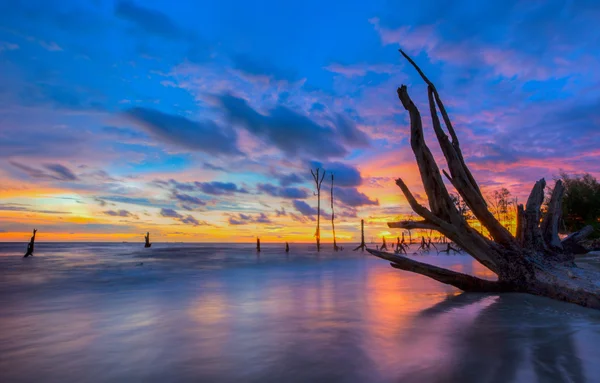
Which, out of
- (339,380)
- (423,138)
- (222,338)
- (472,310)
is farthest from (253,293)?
(339,380)

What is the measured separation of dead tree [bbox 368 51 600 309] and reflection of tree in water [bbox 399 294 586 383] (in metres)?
1.10

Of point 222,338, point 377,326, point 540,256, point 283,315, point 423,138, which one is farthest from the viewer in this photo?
point 423,138

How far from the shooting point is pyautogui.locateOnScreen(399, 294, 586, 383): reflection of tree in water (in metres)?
2.63

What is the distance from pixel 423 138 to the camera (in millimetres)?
7516

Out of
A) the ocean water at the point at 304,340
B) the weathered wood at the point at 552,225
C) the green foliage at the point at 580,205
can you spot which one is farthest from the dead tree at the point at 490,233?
the green foliage at the point at 580,205

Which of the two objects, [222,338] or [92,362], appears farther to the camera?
[222,338]

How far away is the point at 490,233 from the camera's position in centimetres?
692

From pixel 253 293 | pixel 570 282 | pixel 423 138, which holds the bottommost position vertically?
pixel 253 293

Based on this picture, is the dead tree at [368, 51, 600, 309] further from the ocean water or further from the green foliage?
the green foliage

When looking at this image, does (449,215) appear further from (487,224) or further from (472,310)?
(472,310)

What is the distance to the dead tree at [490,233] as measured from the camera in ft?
20.0

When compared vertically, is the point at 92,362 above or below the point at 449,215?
below

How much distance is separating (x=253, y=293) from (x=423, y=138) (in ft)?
17.2

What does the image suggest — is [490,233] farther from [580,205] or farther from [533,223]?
[580,205]
